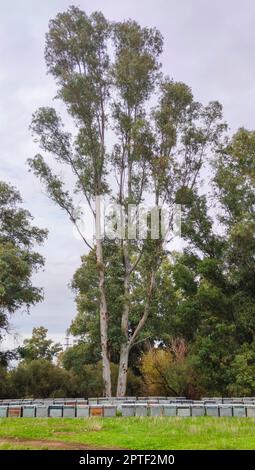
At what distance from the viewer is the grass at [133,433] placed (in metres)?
7.94

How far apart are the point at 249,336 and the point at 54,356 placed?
61.5ft

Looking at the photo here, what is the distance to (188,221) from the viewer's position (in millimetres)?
21625

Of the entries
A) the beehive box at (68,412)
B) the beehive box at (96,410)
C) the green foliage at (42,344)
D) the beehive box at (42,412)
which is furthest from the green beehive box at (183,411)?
the green foliage at (42,344)

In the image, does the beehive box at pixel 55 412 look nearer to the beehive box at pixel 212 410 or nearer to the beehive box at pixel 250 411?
the beehive box at pixel 212 410

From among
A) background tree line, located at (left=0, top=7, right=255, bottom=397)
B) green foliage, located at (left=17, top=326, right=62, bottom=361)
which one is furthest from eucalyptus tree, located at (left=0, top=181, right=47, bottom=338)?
green foliage, located at (left=17, top=326, right=62, bottom=361)

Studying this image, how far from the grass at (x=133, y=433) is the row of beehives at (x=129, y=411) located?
1.15ft

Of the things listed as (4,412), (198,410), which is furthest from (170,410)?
(4,412)

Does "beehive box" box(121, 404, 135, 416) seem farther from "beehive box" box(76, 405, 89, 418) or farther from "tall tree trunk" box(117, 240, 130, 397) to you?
"tall tree trunk" box(117, 240, 130, 397)

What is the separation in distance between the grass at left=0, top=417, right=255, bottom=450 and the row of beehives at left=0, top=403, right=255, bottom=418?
1.15ft

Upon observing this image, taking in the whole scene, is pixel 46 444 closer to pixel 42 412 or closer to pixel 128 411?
pixel 42 412

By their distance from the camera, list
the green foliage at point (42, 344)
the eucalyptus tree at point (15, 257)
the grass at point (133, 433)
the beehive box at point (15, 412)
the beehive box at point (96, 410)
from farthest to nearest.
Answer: the green foliage at point (42, 344) → the eucalyptus tree at point (15, 257) → the beehive box at point (96, 410) → the beehive box at point (15, 412) → the grass at point (133, 433)

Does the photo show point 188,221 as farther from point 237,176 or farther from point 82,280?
point 82,280
